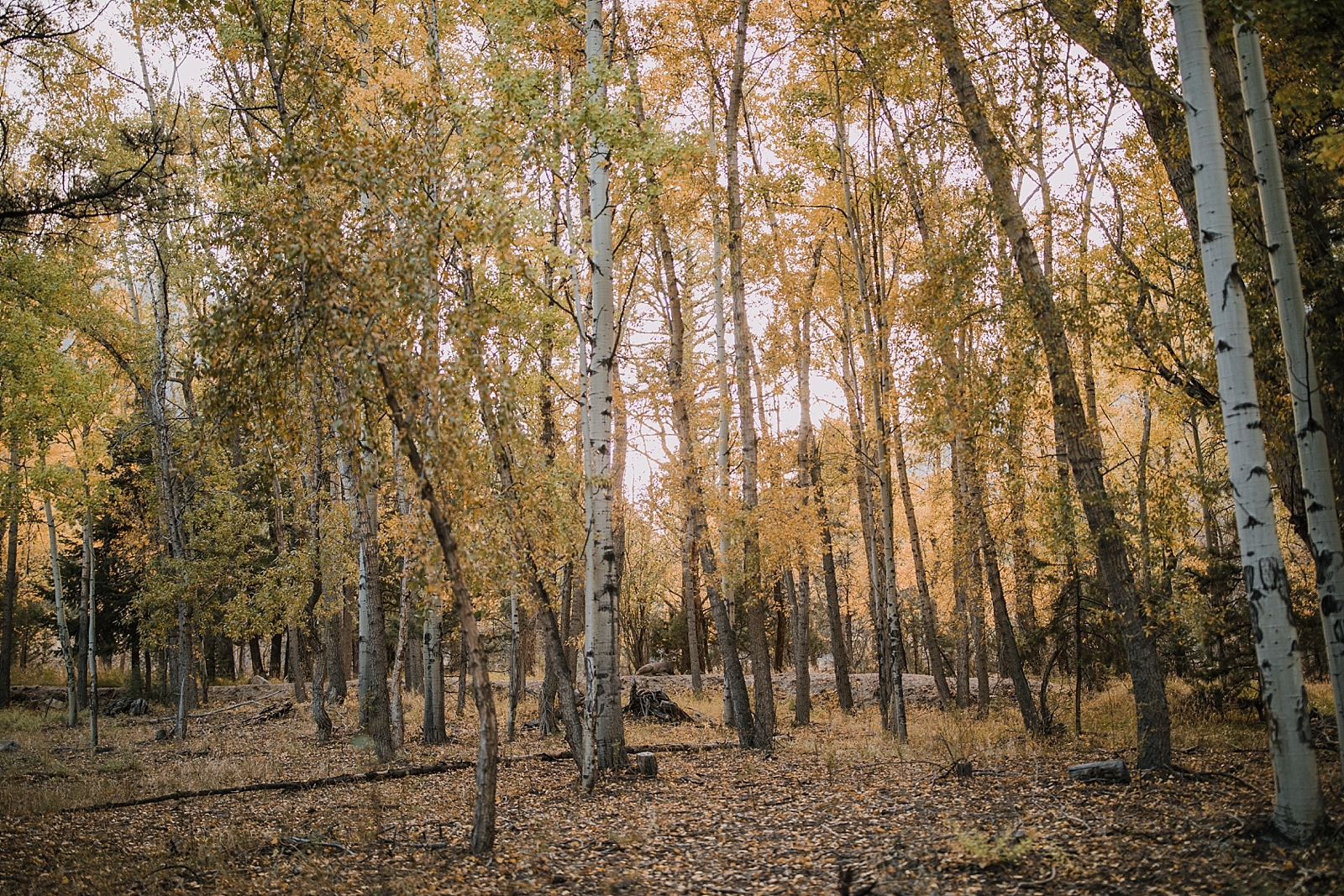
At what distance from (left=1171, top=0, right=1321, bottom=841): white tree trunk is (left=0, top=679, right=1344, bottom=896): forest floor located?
416 millimetres

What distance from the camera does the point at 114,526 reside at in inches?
978

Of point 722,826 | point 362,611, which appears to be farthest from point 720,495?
point 362,611

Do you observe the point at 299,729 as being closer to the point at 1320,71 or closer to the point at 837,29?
the point at 837,29

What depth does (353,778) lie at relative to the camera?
10234mm

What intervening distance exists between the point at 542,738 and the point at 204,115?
1526 centimetres

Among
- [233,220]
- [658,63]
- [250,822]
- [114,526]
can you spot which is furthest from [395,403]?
[114,526]

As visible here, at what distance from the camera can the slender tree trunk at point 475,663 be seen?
617 cm

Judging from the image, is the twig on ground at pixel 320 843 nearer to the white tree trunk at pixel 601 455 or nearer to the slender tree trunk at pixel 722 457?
the white tree trunk at pixel 601 455

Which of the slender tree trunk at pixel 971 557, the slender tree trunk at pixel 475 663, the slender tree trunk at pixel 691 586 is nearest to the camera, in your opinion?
the slender tree trunk at pixel 475 663

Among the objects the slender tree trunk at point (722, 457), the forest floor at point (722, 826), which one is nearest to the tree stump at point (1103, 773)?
the forest floor at point (722, 826)

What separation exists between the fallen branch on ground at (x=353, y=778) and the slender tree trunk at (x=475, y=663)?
4.64 metres

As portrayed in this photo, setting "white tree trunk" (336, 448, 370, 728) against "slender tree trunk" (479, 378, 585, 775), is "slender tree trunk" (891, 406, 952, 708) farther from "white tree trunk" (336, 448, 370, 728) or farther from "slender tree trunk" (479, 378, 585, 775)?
"white tree trunk" (336, 448, 370, 728)

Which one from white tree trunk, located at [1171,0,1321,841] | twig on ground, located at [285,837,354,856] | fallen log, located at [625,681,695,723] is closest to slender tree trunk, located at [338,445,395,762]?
twig on ground, located at [285,837,354,856]

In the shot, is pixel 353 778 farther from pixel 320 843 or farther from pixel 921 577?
pixel 921 577
